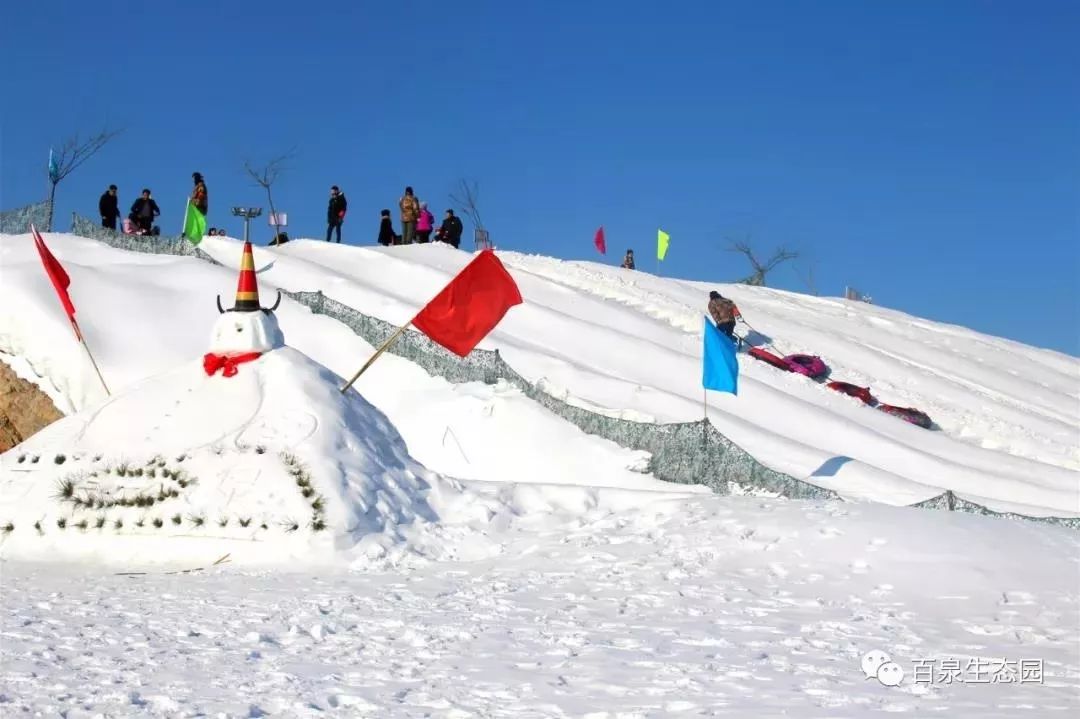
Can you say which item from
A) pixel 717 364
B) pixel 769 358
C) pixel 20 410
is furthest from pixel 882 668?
pixel 769 358

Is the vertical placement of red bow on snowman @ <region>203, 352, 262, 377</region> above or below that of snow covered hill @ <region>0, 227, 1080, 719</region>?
above

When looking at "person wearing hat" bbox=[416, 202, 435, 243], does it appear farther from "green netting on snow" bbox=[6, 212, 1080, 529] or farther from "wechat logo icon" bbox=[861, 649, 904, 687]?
"wechat logo icon" bbox=[861, 649, 904, 687]

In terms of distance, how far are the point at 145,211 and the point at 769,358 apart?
1398cm

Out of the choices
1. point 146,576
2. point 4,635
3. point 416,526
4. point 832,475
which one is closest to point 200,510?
point 146,576

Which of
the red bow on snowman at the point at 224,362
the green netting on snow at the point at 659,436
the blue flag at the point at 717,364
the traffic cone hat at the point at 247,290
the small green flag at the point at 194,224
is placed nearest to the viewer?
the red bow on snowman at the point at 224,362

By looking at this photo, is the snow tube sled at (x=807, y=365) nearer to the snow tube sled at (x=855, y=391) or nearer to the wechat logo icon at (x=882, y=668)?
the snow tube sled at (x=855, y=391)

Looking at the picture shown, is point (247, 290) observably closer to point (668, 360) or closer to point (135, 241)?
point (668, 360)

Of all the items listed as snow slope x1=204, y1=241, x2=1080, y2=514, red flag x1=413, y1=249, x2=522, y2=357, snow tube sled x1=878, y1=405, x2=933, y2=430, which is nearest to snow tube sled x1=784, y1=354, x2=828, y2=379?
snow slope x1=204, y1=241, x2=1080, y2=514

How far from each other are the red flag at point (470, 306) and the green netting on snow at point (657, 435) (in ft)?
15.3

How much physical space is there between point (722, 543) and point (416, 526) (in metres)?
2.76

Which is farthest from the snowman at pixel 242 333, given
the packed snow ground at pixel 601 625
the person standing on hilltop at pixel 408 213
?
the person standing on hilltop at pixel 408 213

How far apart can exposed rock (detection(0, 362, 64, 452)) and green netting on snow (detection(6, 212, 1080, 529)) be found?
5369mm

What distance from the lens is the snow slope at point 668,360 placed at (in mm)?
18328

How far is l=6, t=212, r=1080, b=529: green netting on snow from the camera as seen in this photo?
1519cm
